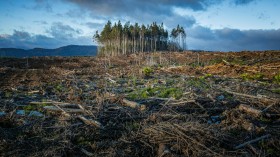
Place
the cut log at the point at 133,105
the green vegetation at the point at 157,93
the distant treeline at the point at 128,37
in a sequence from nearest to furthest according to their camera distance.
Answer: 1. the cut log at the point at 133,105
2. the green vegetation at the point at 157,93
3. the distant treeline at the point at 128,37

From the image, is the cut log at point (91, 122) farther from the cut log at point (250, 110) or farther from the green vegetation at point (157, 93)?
the cut log at point (250, 110)

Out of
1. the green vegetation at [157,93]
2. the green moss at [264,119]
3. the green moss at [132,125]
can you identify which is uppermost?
the green vegetation at [157,93]

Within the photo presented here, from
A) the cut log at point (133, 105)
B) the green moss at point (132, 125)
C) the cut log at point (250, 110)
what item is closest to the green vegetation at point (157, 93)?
the cut log at point (133, 105)

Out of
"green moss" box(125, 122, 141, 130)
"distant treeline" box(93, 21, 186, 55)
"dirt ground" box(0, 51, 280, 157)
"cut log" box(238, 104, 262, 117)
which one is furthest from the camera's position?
"distant treeline" box(93, 21, 186, 55)

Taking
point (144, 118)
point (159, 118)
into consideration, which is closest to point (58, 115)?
Result: point (144, 118)

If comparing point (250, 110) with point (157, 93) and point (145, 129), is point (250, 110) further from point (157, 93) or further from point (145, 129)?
point (157, 93)

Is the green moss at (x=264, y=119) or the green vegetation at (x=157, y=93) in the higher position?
the green vegetation at (x=157, y=93)

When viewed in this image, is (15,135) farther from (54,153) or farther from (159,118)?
(159,118)

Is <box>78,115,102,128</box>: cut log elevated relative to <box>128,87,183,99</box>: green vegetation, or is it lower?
lower

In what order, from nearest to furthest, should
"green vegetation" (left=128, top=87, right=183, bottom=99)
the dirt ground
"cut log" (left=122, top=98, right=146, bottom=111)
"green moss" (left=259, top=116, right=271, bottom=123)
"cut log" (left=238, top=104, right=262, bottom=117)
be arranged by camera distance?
the dirt ground
"green moss" (left=259, top=116, right=271, bottom=123)
"cut log" (left=238, top=104, right=262, bottom=117)
"cut log" (left=122, top=98, right=146, bottom=111)
"green vegetation" (left=128, top=87, right=183, bottom=99)

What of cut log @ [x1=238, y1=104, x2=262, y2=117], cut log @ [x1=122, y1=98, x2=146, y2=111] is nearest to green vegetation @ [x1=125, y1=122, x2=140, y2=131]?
cut log @ [x1=122, y1=98, x2=146, y2=111]

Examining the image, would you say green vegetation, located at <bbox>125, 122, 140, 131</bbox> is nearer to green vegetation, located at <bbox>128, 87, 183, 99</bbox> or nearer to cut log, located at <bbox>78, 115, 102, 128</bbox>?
cut log, located at <bbox>78, 115, 102, 128</bbox>

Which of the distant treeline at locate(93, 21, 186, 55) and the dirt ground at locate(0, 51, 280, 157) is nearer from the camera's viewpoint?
the dirt ground at locate(0, 51, 280, 157)

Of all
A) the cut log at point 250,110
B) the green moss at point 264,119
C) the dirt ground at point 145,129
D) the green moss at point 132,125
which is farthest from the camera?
the cut log at point 250,110
